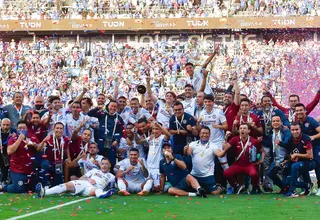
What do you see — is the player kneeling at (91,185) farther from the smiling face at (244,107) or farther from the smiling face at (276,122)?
the smiling face at (276,122)

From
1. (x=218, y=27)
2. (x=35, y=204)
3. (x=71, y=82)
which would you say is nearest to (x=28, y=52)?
(x=71, y=82)

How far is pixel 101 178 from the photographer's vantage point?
12078 mm

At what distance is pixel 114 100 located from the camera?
45.1ft

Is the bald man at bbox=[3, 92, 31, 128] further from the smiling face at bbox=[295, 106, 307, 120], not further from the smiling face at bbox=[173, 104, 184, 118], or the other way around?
the smiling face at bbox=[295, 106, 307, 120]

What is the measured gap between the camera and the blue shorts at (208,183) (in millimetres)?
12133

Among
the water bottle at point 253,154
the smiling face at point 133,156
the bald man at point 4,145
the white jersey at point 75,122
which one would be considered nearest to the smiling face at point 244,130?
the water bottle at point 253,154

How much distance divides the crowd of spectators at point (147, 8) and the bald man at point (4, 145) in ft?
106

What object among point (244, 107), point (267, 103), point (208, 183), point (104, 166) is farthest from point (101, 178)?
point (267, 103)

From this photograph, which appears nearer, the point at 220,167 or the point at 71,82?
the point at 220,167

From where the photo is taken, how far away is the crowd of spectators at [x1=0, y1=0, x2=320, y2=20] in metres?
43.8

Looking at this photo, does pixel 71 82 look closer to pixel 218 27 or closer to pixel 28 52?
pixel 28 52

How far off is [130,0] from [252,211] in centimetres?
3940

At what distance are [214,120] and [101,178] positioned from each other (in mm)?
2320

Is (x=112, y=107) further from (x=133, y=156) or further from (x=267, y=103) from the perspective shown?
(x=267, y=103)
